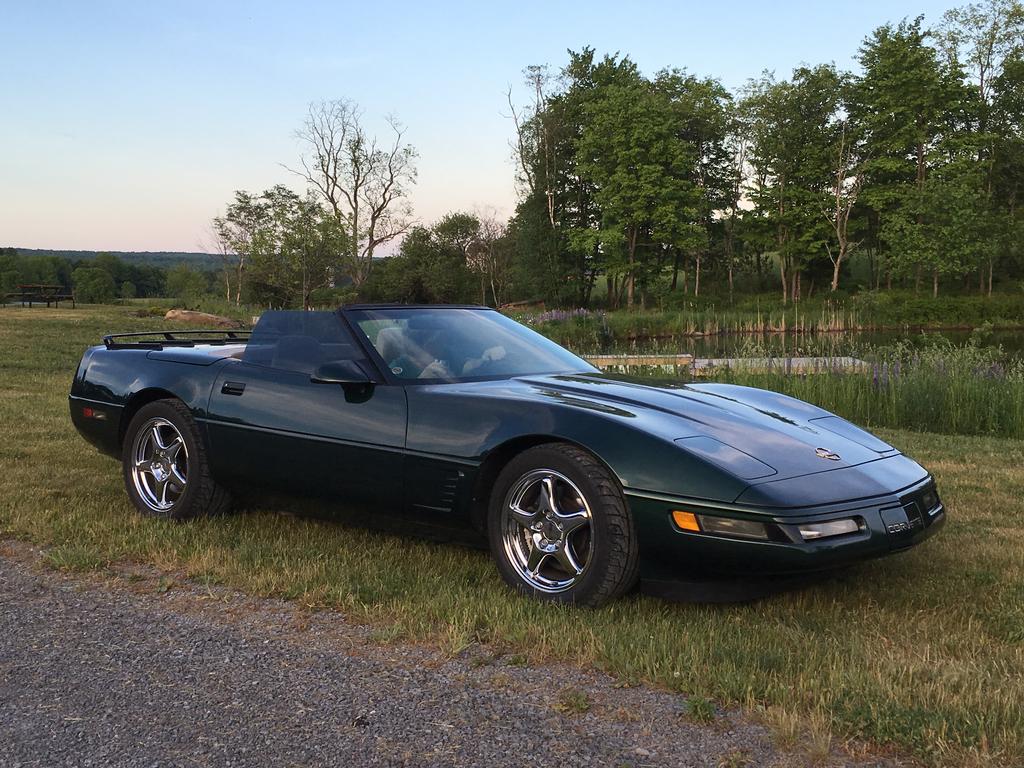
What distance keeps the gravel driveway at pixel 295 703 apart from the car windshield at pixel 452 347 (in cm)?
130

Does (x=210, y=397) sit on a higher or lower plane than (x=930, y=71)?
lower

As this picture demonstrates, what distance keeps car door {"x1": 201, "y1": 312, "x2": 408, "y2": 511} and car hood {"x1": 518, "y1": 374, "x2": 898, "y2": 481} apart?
2.41ft

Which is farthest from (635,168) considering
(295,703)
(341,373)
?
(295,703)

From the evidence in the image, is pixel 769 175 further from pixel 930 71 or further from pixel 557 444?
pixel 557 444

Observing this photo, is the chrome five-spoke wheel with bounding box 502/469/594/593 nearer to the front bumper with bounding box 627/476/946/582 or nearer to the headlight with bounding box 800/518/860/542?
the front bumper with bounding box 627/476/946/582

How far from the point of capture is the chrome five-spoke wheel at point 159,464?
4.98m

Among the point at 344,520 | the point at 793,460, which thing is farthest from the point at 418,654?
the point at 793,460

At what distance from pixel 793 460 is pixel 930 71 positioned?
5149 centimetres

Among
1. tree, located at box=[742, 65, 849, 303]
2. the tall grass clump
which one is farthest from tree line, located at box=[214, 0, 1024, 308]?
the tall grass clump

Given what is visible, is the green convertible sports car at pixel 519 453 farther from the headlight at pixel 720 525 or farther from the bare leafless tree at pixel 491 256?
the bare leafless tree at pixel 491 256

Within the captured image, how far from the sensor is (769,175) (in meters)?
53.7

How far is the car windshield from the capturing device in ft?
14.0

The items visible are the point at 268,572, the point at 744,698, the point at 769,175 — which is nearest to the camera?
the point at 744,698

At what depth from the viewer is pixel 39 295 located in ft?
117
